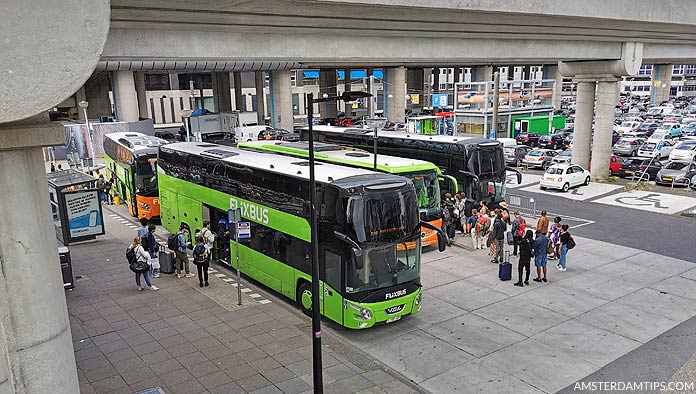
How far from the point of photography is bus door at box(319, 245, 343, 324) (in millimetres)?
12461

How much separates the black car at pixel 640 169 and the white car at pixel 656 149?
3.33 meters

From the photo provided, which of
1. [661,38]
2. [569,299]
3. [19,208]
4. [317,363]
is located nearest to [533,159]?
[661,38]

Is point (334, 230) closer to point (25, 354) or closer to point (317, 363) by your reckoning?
point (317, 363)

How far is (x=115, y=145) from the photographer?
26.5 meters

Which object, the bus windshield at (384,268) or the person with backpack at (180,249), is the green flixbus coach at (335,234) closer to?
the bus windshield at (384,268)

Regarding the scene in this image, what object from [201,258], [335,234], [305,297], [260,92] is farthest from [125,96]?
[335,234]

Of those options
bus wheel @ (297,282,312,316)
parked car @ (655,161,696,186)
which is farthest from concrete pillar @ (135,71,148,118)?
bus wheel @ (297,282,312,316)

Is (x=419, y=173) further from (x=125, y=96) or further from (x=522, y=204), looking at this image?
(x=125, y=96)

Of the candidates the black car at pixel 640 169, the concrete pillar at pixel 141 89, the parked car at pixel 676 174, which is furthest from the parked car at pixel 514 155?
the concrete pillar at pixel 141 89

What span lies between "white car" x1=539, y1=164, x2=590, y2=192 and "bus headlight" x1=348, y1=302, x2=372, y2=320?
64.2 feet

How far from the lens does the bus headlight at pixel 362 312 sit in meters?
12.2

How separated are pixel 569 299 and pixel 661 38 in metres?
18.6

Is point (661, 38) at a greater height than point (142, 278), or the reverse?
point (661, 38)

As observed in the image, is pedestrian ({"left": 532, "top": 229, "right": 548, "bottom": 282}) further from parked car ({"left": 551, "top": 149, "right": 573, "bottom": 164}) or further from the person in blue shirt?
parked car ({"left": 551, "top": 149, "right": 573, "bottom": 164})
